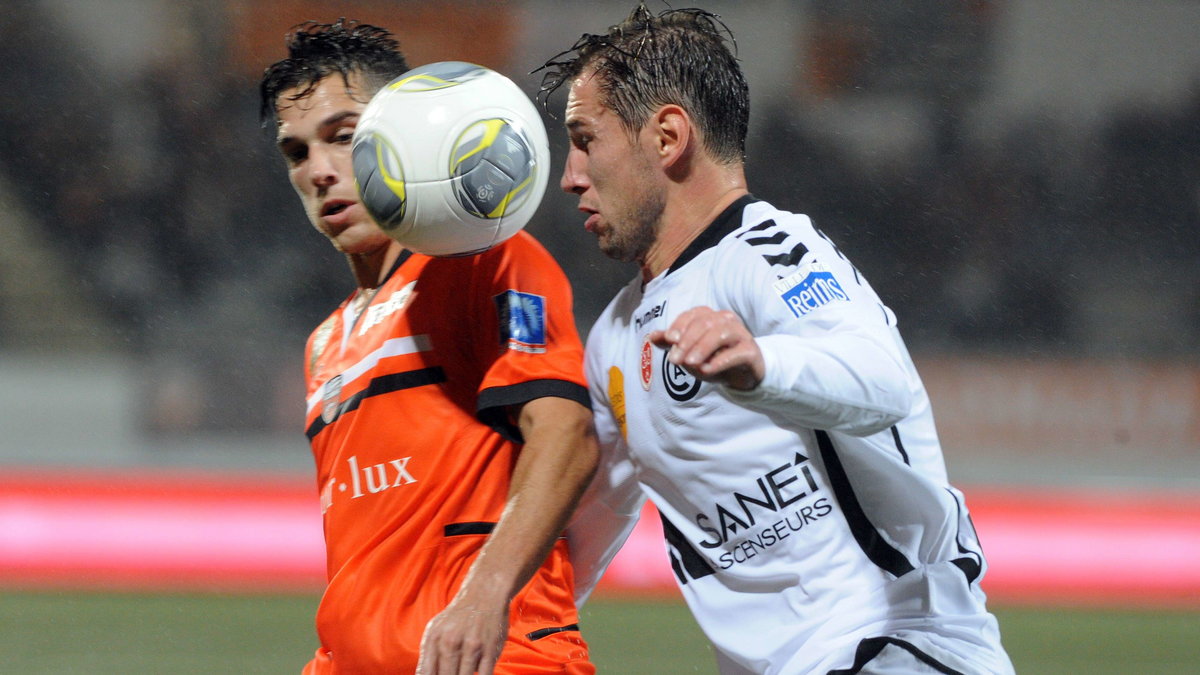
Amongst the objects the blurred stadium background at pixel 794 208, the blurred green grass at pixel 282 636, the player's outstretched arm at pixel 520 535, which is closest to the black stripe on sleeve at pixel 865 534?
the player's outstretched arm at pixel 520 535

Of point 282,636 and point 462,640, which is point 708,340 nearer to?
point 462,640

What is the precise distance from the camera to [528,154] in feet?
7.47

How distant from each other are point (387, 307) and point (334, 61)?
53 centimetres

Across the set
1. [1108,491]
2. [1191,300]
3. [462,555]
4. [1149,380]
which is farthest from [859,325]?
[1191,300]

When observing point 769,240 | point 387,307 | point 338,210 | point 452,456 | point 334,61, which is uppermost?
point 334,61

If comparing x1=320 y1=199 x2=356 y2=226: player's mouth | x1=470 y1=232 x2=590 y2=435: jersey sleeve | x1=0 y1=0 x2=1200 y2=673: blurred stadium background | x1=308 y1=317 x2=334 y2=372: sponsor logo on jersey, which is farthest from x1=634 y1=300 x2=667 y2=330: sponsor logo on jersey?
x1=0 y1=0 x2=1200 y2=673: blurred stadium background

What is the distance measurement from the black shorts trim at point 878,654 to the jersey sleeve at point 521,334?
0.64m

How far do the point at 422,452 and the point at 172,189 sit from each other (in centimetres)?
778

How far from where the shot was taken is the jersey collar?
218 cm

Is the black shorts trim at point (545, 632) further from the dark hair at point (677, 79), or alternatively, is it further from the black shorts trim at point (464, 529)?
the dark hair at point (677, 79)

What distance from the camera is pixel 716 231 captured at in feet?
7.18

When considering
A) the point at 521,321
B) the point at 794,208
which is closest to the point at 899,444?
the point at 521,321

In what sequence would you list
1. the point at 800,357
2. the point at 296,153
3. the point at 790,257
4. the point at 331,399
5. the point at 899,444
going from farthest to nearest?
A: 1. the point at 296,153
2. the point at 331,399
3. the point at 899,444
4. the point at 790,257
5. the point at 800,357

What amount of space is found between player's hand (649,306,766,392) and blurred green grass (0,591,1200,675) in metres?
3.87
